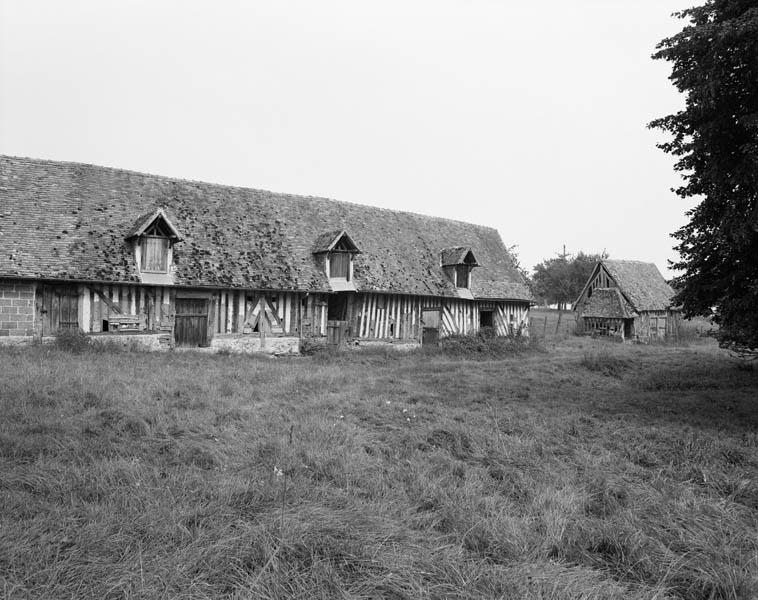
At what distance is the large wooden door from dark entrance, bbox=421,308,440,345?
29.5 feet

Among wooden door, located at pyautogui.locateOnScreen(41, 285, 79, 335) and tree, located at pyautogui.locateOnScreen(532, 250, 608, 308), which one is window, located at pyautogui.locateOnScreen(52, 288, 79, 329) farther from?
tree, located at pyautogui.locateOnScreen(532, 250, 608, 308)

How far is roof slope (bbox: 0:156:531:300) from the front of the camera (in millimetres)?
15422

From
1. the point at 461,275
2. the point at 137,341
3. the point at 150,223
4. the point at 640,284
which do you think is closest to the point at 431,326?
the point at 461,275

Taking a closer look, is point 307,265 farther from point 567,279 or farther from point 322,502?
point 567,279

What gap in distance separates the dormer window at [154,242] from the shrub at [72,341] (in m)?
2.63

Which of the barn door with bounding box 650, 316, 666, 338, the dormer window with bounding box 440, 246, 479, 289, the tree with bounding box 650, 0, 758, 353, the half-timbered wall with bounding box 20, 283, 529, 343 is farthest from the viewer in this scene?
the barn door with bounding box 650, 316, 666, 338

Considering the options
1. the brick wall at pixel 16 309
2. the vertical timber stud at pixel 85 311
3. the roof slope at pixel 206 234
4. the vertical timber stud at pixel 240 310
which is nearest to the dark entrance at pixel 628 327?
the roof slope at pixel 206 234

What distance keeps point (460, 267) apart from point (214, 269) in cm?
1069

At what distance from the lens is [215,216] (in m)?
19.3

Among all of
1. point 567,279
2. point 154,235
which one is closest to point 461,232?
point 154,235

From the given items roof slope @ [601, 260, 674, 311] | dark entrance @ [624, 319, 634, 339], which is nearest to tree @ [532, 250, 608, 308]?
roof slope @ [601, 260, 674, 311]

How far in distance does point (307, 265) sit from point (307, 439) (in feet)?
43.0

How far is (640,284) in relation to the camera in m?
34.4

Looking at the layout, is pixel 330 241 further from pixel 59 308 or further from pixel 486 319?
pixel 59 308
